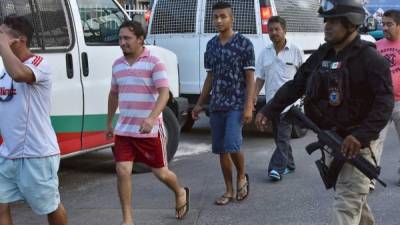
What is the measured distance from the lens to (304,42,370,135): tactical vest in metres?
3.83

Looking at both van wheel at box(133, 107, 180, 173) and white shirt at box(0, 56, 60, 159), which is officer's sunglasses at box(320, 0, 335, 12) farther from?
van wheel at box(133, 107, 180, 173)

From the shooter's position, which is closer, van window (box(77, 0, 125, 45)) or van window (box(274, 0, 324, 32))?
van window (box(77, 0, 125, 45))

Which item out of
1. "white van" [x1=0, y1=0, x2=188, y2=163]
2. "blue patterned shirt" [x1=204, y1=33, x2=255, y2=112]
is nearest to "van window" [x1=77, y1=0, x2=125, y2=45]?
"white van" [x1=0, y1=0, x2=188, y2=163]

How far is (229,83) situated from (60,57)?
5.14 feet

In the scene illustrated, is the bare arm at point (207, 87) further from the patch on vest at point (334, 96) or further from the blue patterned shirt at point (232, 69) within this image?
the patch on vest at point (334, 96)

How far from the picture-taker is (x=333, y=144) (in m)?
3.81

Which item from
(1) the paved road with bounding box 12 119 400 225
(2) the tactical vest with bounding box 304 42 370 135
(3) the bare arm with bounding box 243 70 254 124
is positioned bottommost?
(1) the paved road with bounding box 12 119 400 225

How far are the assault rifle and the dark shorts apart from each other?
1629mm

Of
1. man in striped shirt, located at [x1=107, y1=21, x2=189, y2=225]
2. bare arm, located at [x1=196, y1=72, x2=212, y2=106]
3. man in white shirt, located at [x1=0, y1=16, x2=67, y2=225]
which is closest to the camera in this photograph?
man in white shirt, located at [x1=0, y1=16, x2=67, y2=225]

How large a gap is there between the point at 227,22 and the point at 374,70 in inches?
84.3

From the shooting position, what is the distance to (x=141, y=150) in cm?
514

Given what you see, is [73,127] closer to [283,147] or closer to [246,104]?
[246,104]

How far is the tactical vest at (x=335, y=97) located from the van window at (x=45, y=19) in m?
2.82

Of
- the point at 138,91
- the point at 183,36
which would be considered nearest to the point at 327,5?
the point at 138,91
